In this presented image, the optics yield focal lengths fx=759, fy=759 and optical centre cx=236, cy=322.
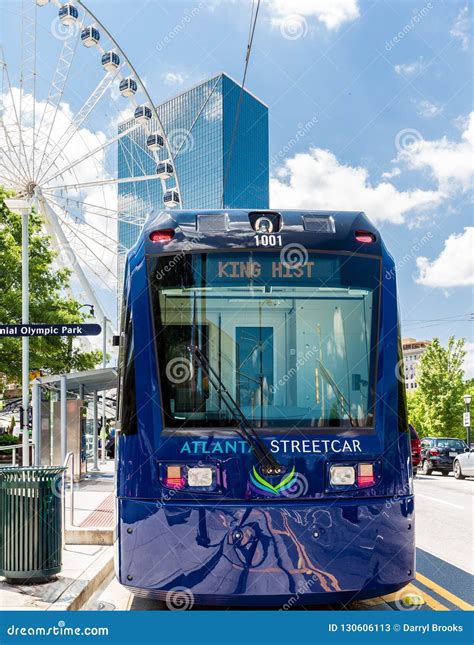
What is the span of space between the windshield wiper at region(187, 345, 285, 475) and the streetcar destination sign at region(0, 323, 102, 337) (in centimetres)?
497

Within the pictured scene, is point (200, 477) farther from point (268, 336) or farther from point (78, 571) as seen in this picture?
point (78, 571)

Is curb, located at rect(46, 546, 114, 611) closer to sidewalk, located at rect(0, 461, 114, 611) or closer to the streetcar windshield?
sidewalk, located at rect(0, 461, 114, 611)

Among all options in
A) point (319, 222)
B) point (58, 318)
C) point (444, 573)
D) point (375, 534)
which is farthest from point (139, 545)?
point (58, 318)

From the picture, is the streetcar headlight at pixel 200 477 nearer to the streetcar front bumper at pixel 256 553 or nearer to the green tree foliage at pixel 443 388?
the streetcar front bumper at pixel 256 553

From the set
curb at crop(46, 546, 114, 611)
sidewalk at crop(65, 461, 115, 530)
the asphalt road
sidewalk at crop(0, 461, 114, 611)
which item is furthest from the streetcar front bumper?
sidewalk at crop(65, 461, 115, 530)

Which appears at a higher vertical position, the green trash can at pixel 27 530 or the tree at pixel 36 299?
the tree at pixel 36 299

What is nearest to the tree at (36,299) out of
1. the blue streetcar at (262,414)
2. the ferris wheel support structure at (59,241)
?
the ferris wheel support structure at (59,241)

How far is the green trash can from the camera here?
675cm

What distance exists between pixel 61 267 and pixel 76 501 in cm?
1873

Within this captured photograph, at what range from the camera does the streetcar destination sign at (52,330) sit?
10461 millimetres

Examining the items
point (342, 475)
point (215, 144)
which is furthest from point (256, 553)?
point (215, 144)

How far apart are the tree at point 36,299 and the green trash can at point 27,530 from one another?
63.8 feet

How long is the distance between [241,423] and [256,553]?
923 mm

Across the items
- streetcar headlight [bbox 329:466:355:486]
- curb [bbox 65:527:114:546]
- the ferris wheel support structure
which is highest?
the ferris wheel support structure
